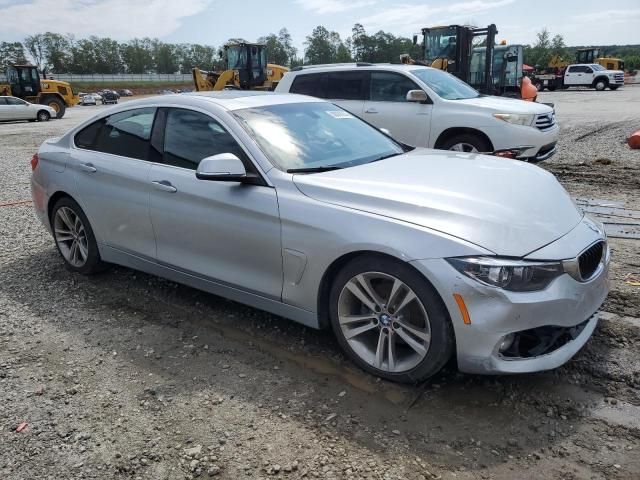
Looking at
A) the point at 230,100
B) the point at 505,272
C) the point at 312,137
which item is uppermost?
the point at 230,100

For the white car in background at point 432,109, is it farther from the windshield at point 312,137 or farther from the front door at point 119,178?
the front door at point 119,178

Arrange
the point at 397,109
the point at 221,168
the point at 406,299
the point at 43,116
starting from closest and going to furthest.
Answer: the point at 406,299, the point at 221,168, the point at 397,109, the point at 43,116

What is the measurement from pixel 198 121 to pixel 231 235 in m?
0.97

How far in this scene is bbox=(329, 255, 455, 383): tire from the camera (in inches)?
114

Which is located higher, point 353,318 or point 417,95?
point 417,95

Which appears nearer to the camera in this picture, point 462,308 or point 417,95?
point 462,308

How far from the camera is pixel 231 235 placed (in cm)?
365

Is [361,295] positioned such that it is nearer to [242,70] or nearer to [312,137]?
[312,137]

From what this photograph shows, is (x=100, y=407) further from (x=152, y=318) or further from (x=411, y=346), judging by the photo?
(x=411, y=346)

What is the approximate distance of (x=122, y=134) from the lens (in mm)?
4594

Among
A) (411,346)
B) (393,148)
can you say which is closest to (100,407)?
(411,346)

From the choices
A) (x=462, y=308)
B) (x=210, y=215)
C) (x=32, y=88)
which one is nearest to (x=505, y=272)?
(x=462, y=308)

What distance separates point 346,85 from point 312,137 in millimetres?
5702

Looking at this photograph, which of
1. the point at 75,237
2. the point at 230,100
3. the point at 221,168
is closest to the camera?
the point at 221,168
